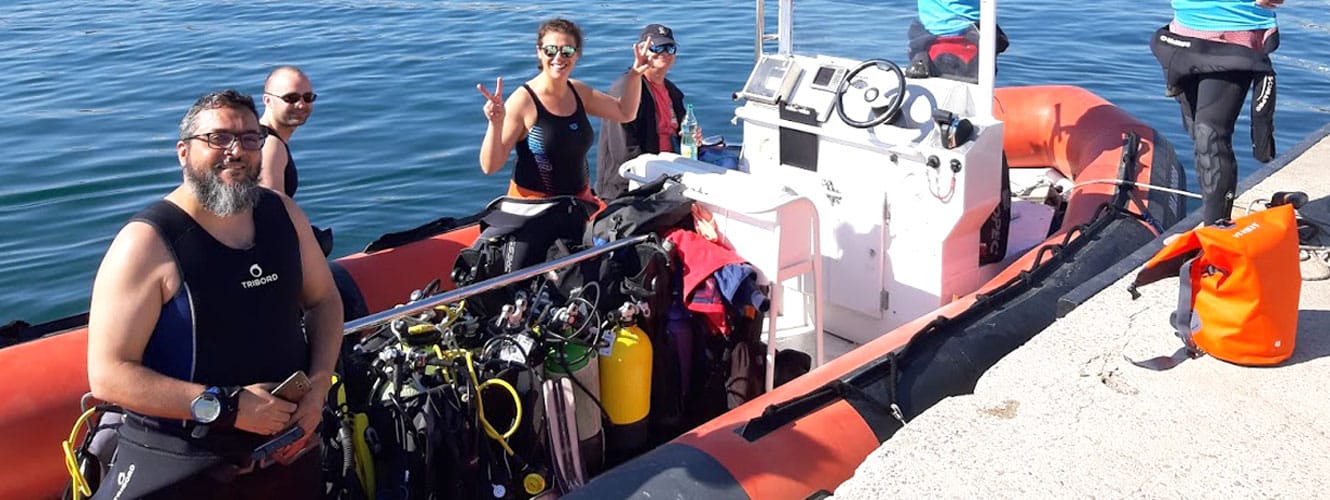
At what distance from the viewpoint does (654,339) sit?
3.30 metres

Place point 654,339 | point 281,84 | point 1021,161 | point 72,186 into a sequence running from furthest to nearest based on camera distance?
point 72,186, point 1021,161, point 281,84, point 654,339

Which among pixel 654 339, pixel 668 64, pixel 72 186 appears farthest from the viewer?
pixel 72 186

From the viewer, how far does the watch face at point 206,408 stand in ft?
7.03

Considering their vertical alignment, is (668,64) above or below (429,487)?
above

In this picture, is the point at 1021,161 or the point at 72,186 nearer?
the point at 1021,161

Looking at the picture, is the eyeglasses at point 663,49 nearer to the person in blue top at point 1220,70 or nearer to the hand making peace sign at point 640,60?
the hand making peace sign at point 640,60

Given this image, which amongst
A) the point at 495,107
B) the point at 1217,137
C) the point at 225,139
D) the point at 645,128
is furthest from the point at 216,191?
the point at 1217,137

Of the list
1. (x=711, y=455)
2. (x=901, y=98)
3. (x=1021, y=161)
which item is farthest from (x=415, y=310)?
(x=1021, y=161)

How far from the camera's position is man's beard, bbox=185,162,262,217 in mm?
2209

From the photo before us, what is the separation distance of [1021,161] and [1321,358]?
2.95 meters

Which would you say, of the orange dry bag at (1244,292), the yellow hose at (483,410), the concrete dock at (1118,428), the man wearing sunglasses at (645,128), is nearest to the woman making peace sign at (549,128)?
the man wearing sunglasses at (645,128)

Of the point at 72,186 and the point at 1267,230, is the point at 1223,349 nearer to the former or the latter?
the point at 1267,230

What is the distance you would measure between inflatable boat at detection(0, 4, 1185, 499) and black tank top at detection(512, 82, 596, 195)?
9.7 inches

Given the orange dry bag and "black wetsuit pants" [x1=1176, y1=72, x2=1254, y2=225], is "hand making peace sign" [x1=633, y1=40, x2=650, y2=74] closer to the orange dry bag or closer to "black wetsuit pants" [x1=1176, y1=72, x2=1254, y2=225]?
"black wetsuit pants" [x1=1176, y1=72, x2=1254, y2=225]
